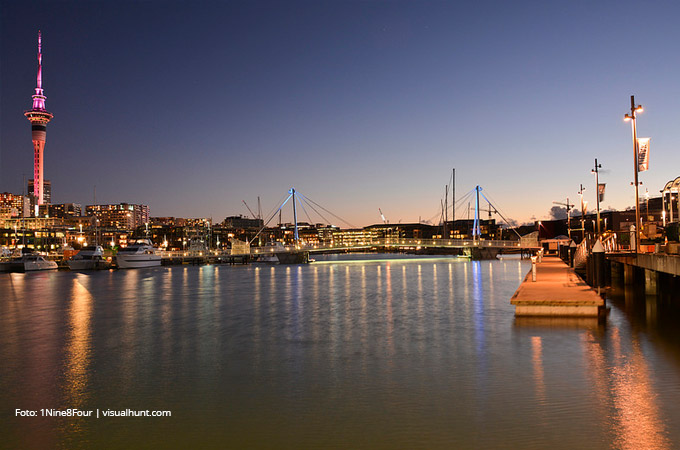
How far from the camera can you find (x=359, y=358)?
55.9 ft

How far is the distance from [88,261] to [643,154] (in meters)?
97.5

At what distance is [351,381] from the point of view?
14000mm

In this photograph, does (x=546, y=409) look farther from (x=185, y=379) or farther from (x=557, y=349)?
(x=185, y=379)

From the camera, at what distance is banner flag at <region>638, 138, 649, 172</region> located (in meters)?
25.8

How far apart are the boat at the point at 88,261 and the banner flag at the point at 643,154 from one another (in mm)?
96547

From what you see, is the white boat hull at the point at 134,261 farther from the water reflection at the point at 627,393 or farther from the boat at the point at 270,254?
the water reflection at the point at 627,393

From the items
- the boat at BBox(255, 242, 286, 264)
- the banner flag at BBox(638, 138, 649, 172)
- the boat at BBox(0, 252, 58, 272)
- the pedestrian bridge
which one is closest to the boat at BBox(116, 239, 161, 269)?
the boat at BBox(0, 252, 58, 272)

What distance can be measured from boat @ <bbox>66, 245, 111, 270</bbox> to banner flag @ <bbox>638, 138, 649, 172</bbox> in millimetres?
96547

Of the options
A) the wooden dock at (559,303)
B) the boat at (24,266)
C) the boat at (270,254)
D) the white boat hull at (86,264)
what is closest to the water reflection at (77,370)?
the wooden dock at (559,303)

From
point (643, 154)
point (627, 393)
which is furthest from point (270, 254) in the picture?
point (627, 393)

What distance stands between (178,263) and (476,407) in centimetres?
12279

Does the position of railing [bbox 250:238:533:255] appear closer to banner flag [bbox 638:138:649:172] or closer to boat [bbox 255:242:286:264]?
boat [bbox 255:242:286:264]

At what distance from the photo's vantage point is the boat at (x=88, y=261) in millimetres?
98619

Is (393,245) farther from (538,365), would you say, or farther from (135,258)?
(538,365)
